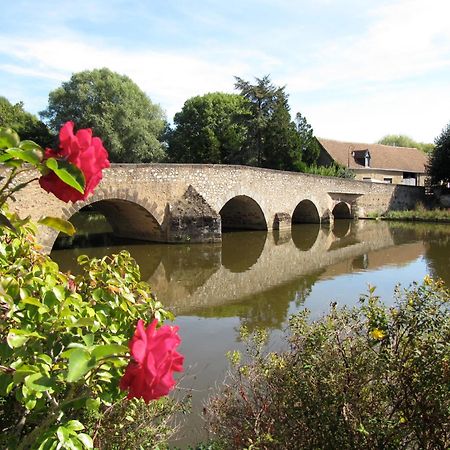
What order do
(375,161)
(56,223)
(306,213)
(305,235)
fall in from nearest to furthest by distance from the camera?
(56,223) → (305,235) → (306,213) → (375,161)

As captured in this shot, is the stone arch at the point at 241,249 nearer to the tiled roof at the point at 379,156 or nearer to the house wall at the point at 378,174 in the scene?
the tiled roof at the point at 379,156

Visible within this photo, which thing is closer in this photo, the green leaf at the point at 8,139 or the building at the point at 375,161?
the green leaf at the point at 8,139

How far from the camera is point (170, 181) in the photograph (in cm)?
1577

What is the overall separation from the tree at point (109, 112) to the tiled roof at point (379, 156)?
15.0 m

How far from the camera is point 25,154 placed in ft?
4.14

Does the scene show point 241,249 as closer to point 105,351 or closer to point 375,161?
point 105,351

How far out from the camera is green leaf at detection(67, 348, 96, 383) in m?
1.12

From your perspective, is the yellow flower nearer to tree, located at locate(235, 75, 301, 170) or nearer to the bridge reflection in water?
the bridge reflection in water

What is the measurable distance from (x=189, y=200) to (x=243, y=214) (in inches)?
224

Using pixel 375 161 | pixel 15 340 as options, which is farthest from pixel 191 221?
pixel 375 161

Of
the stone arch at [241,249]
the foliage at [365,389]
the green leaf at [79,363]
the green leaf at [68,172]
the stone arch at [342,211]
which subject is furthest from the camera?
the stone arch at [342,211]

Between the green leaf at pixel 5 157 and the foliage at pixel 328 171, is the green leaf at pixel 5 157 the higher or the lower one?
the lower one

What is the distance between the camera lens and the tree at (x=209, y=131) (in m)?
32.8

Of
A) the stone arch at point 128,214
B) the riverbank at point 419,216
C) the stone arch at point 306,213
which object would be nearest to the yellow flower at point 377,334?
the stone arch at point 128,214
